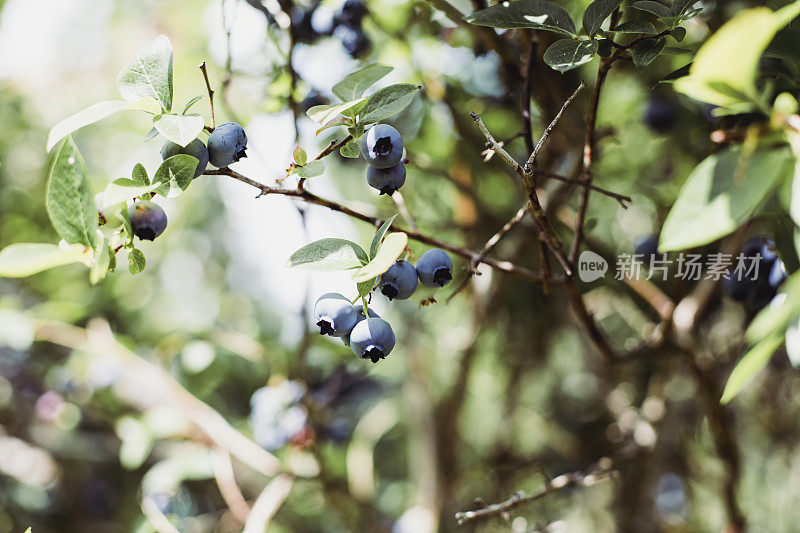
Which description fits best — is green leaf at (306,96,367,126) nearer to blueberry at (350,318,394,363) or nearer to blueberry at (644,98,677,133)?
blueberry at (350,318,394,363)

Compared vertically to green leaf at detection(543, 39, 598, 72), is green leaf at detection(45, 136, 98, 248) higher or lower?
lower

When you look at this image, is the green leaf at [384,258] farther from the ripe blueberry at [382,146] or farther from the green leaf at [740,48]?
the green leaf at [740,48]

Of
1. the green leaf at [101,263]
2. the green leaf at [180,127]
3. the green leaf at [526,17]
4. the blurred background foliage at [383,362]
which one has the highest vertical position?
the green leaf at [526,17]

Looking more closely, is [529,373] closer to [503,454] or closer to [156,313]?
[503,454]

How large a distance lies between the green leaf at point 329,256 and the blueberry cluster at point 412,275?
6cm

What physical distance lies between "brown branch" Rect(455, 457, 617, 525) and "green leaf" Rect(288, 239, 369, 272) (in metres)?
0.45

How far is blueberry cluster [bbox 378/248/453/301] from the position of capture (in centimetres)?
62

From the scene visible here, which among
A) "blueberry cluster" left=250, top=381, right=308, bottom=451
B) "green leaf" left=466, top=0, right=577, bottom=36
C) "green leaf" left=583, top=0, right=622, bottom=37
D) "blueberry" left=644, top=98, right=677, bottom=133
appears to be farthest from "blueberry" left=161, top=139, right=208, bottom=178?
"blueberry" left=644, top=98, right=677, bottom=133

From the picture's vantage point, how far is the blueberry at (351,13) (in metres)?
1.17

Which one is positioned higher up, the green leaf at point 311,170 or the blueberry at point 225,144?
the blueberry at point 225,144

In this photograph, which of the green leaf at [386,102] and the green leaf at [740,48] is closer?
the green leaf at [740,48]

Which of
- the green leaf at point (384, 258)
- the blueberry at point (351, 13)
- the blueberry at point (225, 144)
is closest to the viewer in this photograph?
the green leaf at point (384, 258)

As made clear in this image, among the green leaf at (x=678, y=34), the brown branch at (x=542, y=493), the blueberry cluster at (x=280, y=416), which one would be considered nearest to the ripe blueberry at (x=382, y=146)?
the green leaf at (x=678, y=34)

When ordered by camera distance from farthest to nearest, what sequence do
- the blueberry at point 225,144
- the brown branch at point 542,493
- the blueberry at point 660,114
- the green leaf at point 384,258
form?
1. the blueberry at point 660,114
2. the brown branch at point 542,493
3. the blueberry at point 225,144
4. the green leaf at point 384,258
